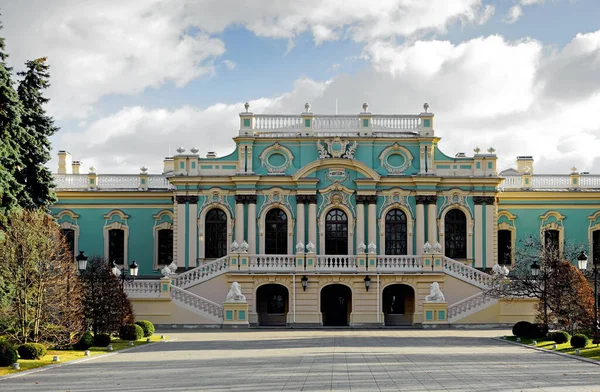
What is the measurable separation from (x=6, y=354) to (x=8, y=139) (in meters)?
13.6

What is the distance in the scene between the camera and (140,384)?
785 inches

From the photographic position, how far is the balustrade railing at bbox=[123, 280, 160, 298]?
137ft

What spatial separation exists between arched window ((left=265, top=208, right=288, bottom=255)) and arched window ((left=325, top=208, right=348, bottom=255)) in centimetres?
232

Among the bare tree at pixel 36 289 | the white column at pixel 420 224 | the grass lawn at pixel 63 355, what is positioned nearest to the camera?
the grass lawn at pixel 63 355

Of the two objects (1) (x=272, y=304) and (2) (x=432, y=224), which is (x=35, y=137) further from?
(2) (x=432, y=224)

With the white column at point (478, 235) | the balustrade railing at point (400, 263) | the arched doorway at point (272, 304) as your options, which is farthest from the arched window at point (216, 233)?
the white column at point (478, 235)

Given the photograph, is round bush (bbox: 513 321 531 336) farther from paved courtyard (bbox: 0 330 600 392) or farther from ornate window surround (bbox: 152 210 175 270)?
ornate window surround (bbox: 152 210 175 270)

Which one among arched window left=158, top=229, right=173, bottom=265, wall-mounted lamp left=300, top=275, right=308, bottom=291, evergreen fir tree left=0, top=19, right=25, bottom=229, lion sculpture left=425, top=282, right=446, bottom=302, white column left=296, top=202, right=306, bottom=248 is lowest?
lion sculpture left=425, top=282, right=446, bottom=302

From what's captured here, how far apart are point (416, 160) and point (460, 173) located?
2.58 metres

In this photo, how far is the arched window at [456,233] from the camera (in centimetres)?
4803

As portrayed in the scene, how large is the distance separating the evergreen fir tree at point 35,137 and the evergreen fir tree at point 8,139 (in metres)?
1.44

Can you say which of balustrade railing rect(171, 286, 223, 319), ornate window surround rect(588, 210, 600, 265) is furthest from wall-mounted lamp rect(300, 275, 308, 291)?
ornate window surround rect(588, 210, 600, 265)

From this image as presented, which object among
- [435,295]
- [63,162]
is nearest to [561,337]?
[435,295]

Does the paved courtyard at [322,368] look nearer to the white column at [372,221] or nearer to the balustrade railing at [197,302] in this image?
the balustrade railing at [197,302]
